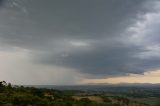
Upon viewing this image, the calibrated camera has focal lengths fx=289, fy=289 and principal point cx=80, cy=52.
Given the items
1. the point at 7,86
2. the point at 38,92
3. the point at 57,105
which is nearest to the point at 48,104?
the point at 57,105

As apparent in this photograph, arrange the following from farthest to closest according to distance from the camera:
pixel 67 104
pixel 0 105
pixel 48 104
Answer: pixel 67 104 < pixel 48 104 < pixel 0 105

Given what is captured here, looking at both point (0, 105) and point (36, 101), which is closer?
point (0, 105)

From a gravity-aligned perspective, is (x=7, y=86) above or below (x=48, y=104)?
above

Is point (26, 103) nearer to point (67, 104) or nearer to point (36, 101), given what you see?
point (36, 101)

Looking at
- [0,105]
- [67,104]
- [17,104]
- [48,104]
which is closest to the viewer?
[0,105]

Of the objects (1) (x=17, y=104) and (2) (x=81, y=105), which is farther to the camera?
(2) (x=81, y=105)

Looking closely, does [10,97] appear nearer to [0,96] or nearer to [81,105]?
[0,96]

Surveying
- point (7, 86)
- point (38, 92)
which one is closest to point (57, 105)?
point (38, 92)

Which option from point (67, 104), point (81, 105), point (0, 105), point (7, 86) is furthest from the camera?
point (7, 86)

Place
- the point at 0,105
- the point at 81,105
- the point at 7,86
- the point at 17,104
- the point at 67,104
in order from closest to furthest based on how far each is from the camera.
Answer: the point at 0,105 < the point at 17,104 < the point at 67,104 < the point at 81,105 < the point at 7,86
